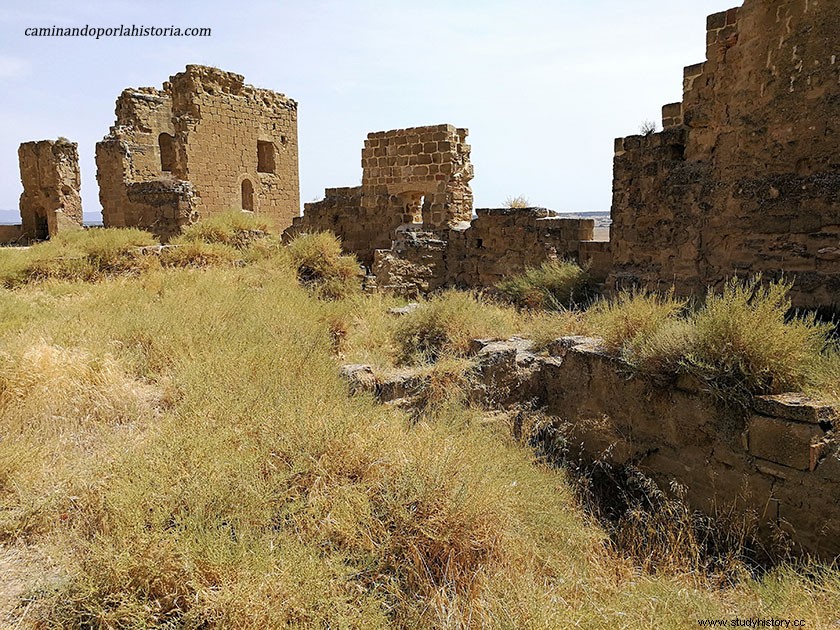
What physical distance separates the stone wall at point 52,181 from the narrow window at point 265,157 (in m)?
4.98

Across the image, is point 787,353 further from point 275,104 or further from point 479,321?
point 275,104

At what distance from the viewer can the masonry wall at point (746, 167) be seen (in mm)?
5047

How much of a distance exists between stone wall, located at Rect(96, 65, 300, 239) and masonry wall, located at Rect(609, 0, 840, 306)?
908cm

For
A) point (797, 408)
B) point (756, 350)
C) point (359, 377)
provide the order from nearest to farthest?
point (797, 408) < point (756, 350) < point (359, 377)

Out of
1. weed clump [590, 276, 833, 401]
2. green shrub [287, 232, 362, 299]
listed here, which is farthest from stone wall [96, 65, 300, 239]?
weed clump [590, 276, 833, 401]

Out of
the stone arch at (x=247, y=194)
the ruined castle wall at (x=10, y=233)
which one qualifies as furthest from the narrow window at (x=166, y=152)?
the ruined castle wall at (x=10, y=233)

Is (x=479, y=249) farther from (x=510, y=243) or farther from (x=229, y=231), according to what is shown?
(x=229, y=231)

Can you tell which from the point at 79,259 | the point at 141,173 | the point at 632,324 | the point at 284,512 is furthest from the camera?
the point at 141,173

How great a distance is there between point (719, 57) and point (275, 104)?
1335 centimetres

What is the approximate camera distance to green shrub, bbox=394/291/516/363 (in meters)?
6.23

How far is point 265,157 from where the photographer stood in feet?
54.3

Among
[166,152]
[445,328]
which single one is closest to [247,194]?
[166,152]

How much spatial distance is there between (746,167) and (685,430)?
3.13 metres

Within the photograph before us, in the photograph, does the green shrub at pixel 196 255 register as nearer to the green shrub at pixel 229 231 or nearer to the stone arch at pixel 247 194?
the green shrub at pixel 229 231
